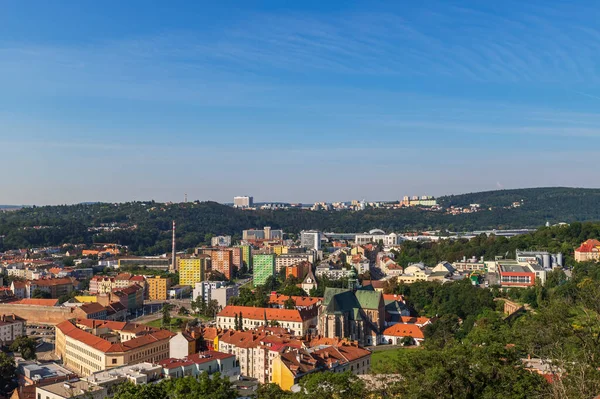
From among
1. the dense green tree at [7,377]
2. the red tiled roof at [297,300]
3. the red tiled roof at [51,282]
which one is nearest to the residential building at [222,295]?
the red tiled roof at [297,300]

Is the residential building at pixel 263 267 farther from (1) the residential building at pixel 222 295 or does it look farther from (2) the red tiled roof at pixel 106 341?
(2) the red tiled roof at pixel 106 341

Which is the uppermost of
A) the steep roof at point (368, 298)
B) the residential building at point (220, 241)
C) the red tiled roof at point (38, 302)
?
the residential building at point (220, 241)

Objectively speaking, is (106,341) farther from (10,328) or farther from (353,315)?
(353,315)

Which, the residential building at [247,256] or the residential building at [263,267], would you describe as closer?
the residential building at [263,267]

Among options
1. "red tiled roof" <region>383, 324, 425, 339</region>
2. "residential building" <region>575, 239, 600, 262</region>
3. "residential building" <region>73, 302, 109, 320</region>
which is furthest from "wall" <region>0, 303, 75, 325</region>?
"residential building" <region>575, 239, 600, 262</region>

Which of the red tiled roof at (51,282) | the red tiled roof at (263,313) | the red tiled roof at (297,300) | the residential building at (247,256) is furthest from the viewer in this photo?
the residential building at (247,256)

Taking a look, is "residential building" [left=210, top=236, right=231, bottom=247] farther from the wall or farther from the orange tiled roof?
the orange tiled roof

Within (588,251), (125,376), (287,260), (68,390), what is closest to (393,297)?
(588,251)
